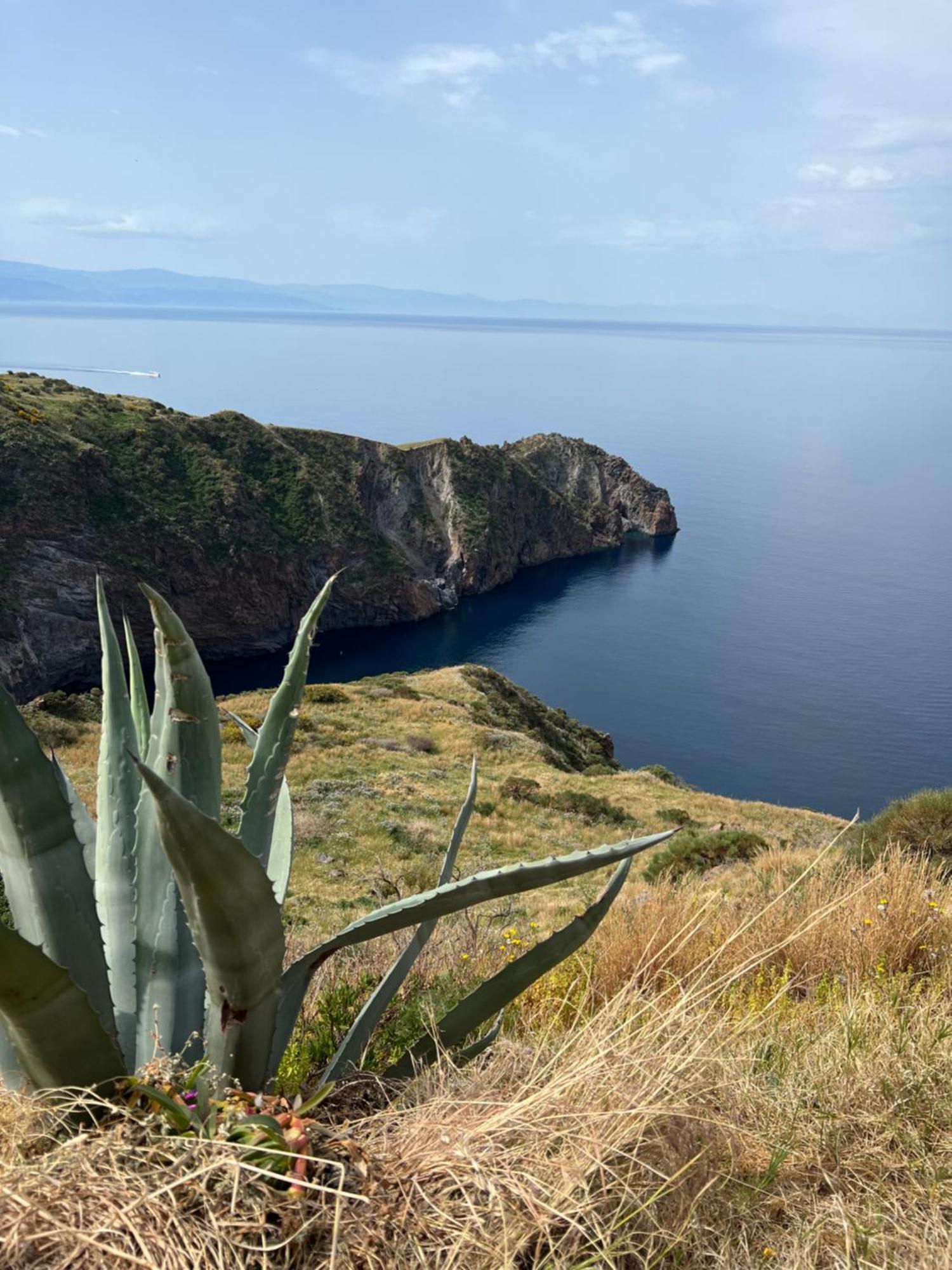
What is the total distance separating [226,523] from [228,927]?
6678 centimetres

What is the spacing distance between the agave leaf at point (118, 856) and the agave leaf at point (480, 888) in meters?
0.35

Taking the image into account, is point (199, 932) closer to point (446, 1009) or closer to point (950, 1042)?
point (446, 1009)

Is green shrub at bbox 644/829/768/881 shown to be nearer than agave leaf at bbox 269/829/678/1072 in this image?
No

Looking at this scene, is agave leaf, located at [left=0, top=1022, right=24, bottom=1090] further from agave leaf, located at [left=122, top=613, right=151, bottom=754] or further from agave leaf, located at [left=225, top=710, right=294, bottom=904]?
agave leaf, located at [left=122, top=613, right=151, bottom=754]

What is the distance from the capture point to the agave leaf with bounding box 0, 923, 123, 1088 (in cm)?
163

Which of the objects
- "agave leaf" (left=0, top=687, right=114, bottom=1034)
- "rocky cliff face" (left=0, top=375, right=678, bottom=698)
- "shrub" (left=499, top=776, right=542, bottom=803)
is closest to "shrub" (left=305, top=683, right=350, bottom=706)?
"shrub" (left=499, top=776, right=542, bottom=803)

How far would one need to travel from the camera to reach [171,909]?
6.89 feet

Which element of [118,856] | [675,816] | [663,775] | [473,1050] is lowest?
[663,775]

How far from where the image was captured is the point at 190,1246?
144cm

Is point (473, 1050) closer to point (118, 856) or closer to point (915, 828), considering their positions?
point (118, 856)

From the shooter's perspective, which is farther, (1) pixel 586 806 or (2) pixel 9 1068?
(1) pixel 586 806

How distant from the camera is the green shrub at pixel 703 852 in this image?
448 inches

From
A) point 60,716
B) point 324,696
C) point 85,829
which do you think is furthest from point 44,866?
point 324,696

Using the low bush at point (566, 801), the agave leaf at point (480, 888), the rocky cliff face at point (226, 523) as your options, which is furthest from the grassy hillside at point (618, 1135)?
the rocky cliff face at point (226, 523)
